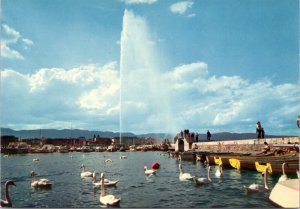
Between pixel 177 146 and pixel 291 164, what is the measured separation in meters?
71.7

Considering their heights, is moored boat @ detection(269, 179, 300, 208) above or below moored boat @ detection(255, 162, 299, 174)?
below

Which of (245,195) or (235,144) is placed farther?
(235,144)

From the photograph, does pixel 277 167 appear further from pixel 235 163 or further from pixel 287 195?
pixel 287 195

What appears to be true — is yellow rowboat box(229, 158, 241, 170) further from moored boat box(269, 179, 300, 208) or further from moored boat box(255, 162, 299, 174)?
moored boat box(269, 179, 300, 208)

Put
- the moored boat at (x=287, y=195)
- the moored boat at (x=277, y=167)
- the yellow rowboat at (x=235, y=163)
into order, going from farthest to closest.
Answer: the yellow rowboat at (x=235, y=163) < the moored boat at (x=277, y=167) < the moored boat at (x=287, y=195)

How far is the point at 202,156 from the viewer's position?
64000 millimetres

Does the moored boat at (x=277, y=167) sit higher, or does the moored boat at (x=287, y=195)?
the moored boat at (x=277, y=167)

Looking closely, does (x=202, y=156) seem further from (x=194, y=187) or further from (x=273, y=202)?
(x=273, y=202)

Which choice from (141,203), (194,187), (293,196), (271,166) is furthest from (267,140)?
(293,196)

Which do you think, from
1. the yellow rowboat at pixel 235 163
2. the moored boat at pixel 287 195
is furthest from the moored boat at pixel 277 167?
the moored boat at pixel 287 195

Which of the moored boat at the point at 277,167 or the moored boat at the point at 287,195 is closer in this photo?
the moored boat at the point at 287,195

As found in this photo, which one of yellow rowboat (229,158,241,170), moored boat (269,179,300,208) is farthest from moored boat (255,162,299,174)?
moored boat (269,179,300,208)

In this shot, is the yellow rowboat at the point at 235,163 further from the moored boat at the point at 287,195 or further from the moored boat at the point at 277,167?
the moored boat at the point at 287,195

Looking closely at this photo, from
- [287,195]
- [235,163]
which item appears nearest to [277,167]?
[235,163]
